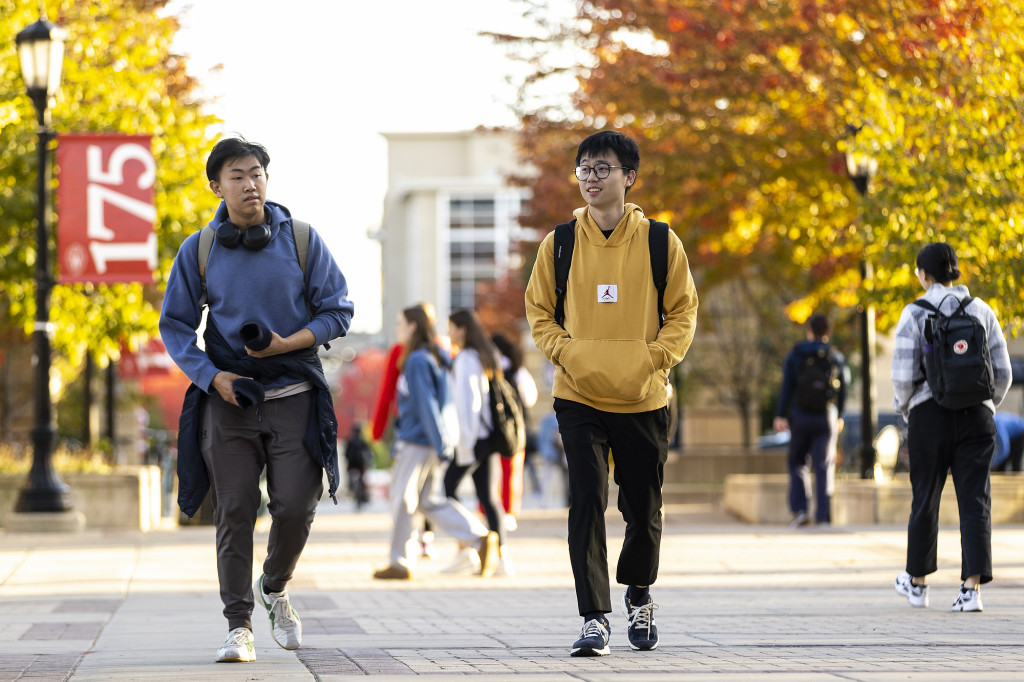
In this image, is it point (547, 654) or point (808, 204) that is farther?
point (808, 204)

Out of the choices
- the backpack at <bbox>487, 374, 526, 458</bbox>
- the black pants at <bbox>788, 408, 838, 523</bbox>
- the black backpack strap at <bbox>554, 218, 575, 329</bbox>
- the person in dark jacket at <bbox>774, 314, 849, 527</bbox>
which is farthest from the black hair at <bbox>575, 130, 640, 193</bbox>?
the black pants at <bbox>788, 408, 838, 523</bbox>

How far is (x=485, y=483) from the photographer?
38.4ft

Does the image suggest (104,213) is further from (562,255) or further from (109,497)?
(562,255)

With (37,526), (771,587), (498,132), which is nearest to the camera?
(771,587)

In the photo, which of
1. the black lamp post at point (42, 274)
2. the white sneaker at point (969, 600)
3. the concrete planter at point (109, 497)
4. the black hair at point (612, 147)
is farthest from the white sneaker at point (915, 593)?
the concrete planter at point (109, 497)

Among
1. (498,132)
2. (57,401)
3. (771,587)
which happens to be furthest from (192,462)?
(57,401)

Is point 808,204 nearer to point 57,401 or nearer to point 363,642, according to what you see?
point 363,642

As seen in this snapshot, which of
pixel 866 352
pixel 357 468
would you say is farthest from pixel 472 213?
pixel 866 352

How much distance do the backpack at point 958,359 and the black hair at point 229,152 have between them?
375 centimetres

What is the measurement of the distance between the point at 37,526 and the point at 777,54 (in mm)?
8987

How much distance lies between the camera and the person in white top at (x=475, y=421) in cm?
1146

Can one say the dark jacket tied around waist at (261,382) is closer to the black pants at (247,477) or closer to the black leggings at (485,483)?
the black pants at (247,477)

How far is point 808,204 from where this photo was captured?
1956cm

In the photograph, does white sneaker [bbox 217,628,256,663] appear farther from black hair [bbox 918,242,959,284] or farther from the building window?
the building window
